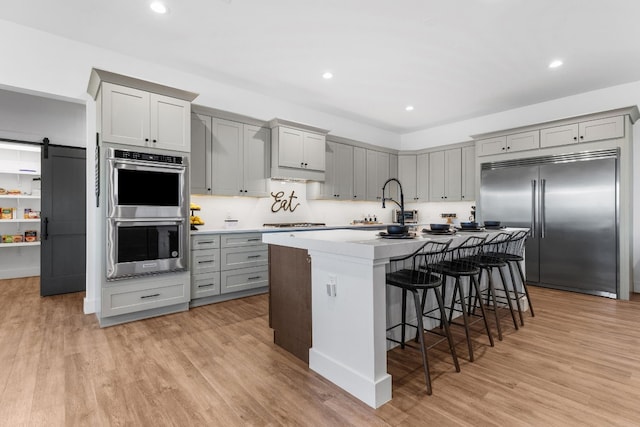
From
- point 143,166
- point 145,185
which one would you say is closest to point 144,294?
point 145,185

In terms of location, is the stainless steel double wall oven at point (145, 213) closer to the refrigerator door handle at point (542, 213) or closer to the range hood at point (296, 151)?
the range hood at point (296, 151)

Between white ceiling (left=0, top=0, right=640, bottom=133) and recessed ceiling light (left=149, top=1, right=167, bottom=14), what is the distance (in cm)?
6

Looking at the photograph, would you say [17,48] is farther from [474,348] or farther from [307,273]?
[474,348]

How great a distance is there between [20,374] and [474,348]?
3.42 metres

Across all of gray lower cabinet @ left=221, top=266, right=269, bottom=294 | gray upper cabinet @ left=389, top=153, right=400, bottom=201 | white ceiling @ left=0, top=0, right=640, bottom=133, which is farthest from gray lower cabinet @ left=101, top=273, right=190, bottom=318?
gray upper cabinet @ left=389, top=153, right=400, bottom=201

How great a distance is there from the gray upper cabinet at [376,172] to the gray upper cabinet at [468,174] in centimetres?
151

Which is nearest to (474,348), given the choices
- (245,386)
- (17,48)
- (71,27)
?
(245,386)

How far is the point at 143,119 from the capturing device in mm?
Answer: 3354

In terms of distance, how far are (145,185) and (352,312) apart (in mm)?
2676

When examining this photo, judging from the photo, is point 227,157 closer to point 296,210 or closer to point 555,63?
point 296,210

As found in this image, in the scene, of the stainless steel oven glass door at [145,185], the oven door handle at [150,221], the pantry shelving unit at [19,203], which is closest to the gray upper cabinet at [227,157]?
the stainless steel oven glass door at [145,185]

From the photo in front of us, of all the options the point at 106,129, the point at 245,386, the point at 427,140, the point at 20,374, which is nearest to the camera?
the point at 245,386

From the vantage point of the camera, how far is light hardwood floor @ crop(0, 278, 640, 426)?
1729 millimetres

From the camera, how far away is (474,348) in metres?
2.59
